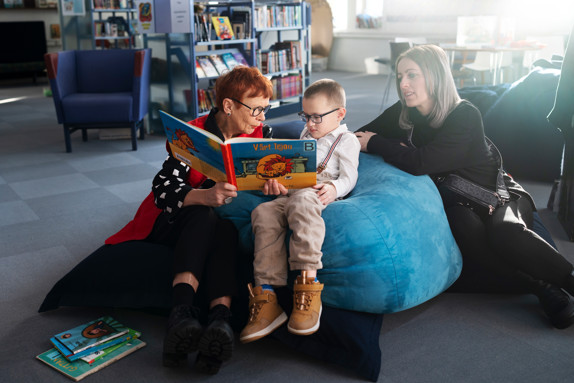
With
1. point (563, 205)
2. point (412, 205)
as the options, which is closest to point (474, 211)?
point (412, 205)

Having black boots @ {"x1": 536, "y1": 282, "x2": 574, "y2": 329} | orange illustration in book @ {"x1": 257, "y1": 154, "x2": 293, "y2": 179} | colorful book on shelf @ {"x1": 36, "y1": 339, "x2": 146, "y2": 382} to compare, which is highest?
orange illustration in book @ {"x1": 257, "y1": 154, "x2": 293, "y2": 179}

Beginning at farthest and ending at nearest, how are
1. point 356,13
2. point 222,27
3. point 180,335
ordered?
point 356,13 < point 222,27 < point 180,335

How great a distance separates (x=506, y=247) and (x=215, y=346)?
1.17m

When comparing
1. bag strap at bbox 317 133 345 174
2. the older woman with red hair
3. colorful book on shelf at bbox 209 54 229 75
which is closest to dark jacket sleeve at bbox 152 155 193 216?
the older woman with red hair

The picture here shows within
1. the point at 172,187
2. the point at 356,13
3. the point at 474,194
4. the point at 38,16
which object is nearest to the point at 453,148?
the point at 474,194

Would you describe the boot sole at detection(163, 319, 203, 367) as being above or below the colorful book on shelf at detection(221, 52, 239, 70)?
below

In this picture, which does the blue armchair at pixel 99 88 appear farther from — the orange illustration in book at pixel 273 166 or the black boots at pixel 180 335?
the black boots at pixel 180 335

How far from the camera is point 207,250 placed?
6.34ft

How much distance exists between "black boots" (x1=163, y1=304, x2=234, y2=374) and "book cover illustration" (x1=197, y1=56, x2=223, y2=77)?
4.22m

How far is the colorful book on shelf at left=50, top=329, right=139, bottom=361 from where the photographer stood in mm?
1849

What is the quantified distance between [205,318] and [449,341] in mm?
856

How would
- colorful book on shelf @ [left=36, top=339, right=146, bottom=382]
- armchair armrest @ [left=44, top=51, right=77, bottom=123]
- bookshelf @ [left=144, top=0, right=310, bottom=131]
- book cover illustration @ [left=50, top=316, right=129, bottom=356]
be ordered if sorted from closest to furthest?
colorful book on shelf @ [left=36, top=339, right=146, bottom=382] < book cover illustration @ [left=50, top=316, right=129, bottom=356] < armchair armrest @ [left=44, top=51, right=77, bottom=123] < bookshelf @ [left=144, top=0, right=310, bottom=131]

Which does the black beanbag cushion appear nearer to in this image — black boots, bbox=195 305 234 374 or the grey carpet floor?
the grey carpet floor

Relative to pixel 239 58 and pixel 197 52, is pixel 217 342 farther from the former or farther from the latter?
pixel 239 58
